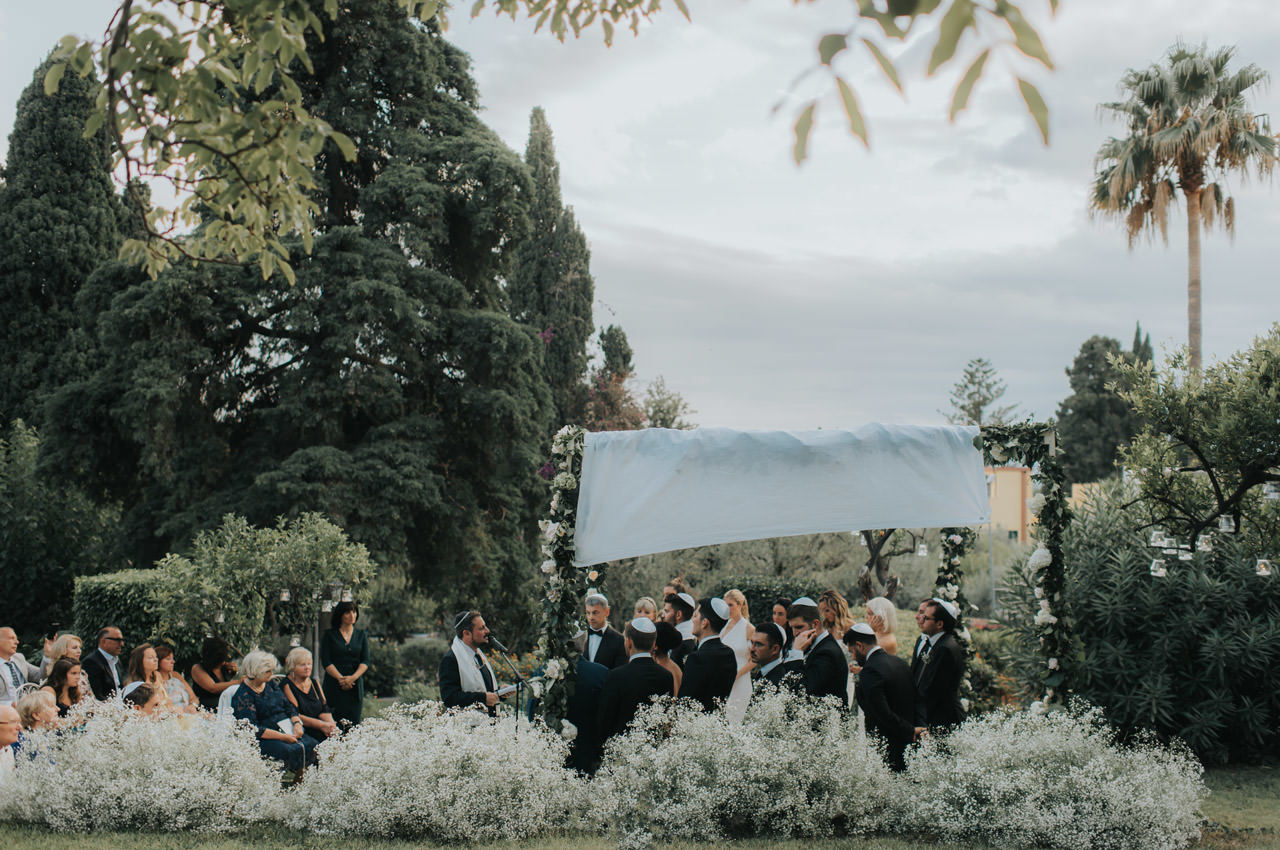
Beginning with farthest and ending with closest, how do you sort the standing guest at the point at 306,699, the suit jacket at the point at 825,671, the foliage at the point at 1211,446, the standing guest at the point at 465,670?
the foliage at the point at 1211,446, the standing guest at the point at 306,699, the standing guest at the point at 465,670, the suit jacket at the point at 825,671

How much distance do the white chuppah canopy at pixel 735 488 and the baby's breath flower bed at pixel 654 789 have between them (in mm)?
1372

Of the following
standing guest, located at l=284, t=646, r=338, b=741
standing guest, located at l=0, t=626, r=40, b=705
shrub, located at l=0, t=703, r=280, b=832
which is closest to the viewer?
shrub, located at l=0, t=703, r=280, b=832

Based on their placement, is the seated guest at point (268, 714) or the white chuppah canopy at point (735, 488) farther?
the seated guest at point (268, 714)

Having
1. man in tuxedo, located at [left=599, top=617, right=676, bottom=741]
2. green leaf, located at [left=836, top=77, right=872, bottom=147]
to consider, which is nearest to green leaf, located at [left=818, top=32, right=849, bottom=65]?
green leaf, located at [left=836, top=77, right=872, bottom=147]

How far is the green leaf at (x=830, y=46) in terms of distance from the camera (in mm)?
2713

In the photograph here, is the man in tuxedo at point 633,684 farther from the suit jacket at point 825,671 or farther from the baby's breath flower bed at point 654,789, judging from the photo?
the suit jacket at point 825,671

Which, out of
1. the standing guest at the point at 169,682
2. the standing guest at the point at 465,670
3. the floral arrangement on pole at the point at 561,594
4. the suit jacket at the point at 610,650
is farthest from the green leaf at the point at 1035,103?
the standing guest at the point at 169,682

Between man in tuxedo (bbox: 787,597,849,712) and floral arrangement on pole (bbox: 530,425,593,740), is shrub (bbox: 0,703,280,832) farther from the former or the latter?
man in tuxedo (bbox: 787,597,849,712)

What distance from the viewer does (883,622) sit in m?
7.73

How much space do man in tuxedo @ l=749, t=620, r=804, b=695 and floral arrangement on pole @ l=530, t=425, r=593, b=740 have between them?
1.51 metres

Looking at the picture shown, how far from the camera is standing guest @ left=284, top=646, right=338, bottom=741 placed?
8.08 meters

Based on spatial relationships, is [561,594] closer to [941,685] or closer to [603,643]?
[603,643]

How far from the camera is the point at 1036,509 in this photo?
8461 millimetres

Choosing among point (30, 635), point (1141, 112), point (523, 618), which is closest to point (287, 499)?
point (523, 618)
